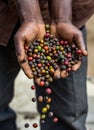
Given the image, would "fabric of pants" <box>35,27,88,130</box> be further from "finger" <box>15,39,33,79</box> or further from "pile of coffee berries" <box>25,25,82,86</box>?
"finger" <box>15,39,33,79</box>

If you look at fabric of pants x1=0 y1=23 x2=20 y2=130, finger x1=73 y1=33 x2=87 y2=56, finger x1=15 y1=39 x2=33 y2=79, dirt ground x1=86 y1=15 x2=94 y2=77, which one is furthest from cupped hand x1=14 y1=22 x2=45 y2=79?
dirt ground x1=86 y1=15 x2=94 y2=77

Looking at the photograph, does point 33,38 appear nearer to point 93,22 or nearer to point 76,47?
point 76,47

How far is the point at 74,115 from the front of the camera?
2559mm

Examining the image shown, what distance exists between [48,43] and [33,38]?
0.08m

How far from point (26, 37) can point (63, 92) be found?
581 mm

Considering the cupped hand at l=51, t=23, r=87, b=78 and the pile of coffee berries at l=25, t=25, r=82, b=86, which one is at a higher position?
the cupped hand at l=51, t=23, r=87, b=78

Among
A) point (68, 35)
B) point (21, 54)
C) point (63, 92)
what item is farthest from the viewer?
point (63, 92)

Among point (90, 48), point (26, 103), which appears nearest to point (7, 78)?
point (26, 103)

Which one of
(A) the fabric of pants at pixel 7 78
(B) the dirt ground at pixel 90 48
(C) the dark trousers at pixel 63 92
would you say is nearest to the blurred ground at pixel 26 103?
(B) the dirt ground at pixel 90 48

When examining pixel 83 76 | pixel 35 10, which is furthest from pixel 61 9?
pixel 83 76

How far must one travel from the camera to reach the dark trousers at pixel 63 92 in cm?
250

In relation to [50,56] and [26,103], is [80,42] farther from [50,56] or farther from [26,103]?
[26,103]

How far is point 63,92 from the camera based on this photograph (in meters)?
2.52

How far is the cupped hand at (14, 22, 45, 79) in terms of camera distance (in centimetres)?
198
